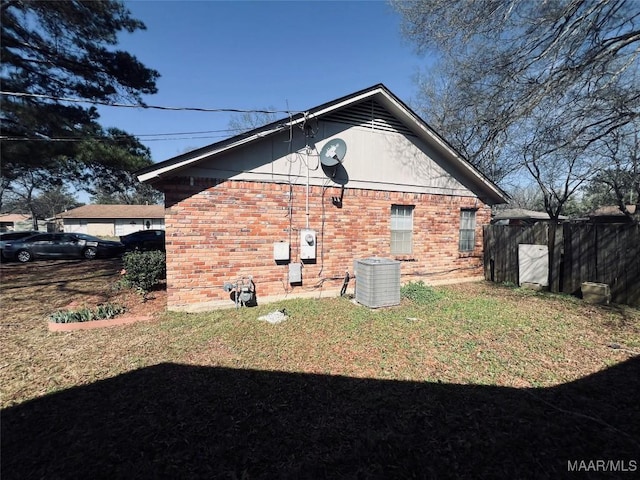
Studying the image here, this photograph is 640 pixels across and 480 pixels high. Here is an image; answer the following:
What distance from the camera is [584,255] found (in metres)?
7.43

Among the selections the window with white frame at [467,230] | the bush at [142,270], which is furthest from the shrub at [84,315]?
the window with white frame at [467,230]

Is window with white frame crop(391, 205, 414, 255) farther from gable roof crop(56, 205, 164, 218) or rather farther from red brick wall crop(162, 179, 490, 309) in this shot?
gable roof crop(56, 205, 164, 218)

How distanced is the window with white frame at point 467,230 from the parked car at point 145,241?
17.5 m

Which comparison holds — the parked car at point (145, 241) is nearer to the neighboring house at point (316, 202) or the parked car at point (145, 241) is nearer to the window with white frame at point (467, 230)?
the neighboring house at point (316, 202)

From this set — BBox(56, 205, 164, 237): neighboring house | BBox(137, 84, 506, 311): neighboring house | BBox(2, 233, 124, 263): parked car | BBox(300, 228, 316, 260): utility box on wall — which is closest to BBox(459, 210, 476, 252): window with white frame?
BBox(137, 84, 506, 311): neighboring house

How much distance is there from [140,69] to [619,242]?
1544 centimetres

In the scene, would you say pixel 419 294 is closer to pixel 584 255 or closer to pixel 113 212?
pixel 584 255

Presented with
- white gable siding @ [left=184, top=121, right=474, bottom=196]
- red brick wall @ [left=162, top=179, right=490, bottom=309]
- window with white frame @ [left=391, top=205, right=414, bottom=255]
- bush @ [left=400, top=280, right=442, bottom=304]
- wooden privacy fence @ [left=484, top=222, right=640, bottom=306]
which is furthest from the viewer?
window with white frame @ [left=391, top=205, right=414, bottom=255]

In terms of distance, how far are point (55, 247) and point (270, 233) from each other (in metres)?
15.4

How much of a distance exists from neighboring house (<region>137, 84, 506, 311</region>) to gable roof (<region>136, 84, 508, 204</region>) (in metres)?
0.03

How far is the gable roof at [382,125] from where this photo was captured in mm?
5691

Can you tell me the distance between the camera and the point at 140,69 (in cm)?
1014

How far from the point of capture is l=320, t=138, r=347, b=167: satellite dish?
7.05 metres

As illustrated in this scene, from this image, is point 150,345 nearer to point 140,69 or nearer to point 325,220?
point 325,220
